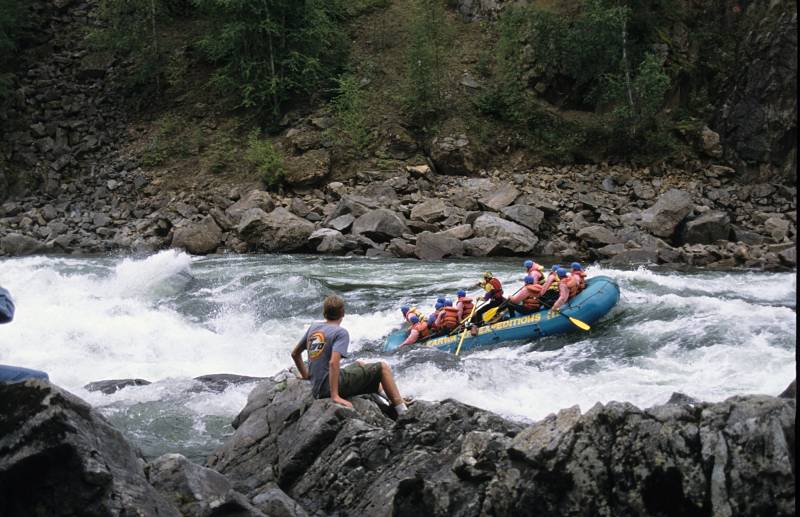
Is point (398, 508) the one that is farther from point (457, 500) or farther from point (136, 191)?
point (136, 191)

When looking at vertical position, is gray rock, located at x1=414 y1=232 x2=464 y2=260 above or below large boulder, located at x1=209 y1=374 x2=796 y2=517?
below

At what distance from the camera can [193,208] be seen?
23.1m

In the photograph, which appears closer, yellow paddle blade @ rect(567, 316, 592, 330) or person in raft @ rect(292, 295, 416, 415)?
person in raft @ rect(292, 295, 416, 415)

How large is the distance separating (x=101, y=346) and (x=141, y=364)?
102cm

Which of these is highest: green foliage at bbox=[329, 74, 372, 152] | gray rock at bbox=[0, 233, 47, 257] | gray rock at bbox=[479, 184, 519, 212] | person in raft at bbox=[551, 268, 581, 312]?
green foliage at bbox=[329, 74, 372, 152]

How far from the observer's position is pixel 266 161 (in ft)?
78.5

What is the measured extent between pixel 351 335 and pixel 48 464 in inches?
342

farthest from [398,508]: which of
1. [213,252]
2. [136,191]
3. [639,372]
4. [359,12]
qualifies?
[359,12]

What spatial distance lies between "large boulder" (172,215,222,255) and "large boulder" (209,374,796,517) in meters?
14.8

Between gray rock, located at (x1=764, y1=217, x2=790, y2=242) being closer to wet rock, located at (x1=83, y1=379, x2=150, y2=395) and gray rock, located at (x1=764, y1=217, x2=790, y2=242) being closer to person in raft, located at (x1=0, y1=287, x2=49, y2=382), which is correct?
wet rock, located at (x1=83, y1=379, x2=150, y2=395)

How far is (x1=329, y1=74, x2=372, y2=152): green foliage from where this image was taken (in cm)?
2492

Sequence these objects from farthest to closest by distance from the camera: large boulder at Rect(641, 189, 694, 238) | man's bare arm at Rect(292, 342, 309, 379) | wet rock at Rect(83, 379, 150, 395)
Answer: large boulder at Rect(641, 189, 694, 238), wet rock at Rect(83, 379, 150, 395), man's bare arm at Rect(292, 342, 309, 379)

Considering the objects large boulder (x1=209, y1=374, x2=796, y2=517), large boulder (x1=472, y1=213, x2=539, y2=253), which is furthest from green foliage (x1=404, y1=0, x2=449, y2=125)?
large boulder (x1=209, y1=374, x2=796, y2=517)

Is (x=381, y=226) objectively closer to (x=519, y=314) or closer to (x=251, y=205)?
(x=251, y=205)
